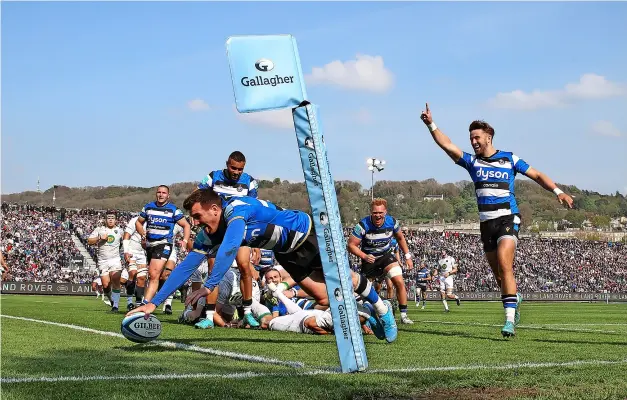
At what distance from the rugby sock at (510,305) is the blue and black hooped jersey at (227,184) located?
156 inches

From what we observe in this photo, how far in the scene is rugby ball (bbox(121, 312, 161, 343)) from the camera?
6703mm

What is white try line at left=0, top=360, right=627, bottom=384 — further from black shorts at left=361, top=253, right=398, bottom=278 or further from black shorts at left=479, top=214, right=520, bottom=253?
black shorts at left=361, top=253, right=398, bottom=278

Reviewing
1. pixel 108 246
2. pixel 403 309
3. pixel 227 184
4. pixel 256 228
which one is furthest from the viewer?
pixel 108 246

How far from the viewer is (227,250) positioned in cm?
605

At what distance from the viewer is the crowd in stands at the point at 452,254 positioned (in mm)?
46875

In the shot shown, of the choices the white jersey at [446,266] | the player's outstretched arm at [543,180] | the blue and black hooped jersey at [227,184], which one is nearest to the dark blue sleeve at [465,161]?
the player's outstretched arm at [543,180]

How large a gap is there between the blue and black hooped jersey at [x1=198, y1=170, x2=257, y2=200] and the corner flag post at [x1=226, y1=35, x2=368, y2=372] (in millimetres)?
5840

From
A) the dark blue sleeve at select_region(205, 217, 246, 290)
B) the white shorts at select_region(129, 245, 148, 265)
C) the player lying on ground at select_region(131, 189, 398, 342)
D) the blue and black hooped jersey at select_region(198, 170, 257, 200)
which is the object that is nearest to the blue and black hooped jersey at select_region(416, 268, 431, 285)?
the white shorts at select_region(129, 245, 148, 265)

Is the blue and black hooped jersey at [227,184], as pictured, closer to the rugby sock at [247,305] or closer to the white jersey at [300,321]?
the rugby sock at [247,305]

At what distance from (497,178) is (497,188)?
0.42 feet

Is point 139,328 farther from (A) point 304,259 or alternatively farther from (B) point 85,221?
(B) point 85,221

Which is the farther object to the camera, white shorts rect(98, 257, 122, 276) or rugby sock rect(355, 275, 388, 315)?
white shorts rect(98, 257, 122, 276)

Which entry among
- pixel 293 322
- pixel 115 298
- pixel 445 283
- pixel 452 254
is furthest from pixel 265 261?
pixel 452 254

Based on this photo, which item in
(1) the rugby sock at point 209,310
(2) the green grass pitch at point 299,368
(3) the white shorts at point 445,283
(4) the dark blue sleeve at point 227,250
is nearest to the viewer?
(2) the green grass pitch at point 299,368
